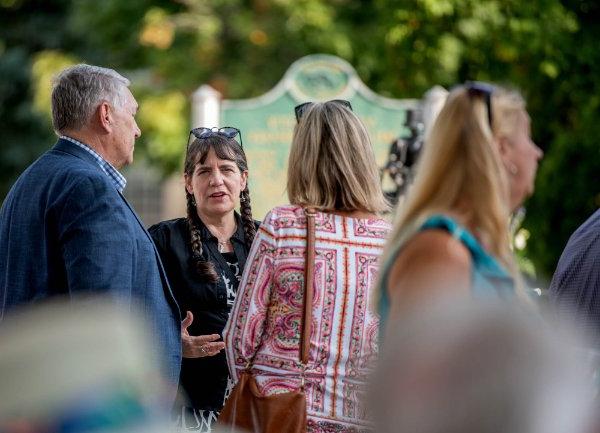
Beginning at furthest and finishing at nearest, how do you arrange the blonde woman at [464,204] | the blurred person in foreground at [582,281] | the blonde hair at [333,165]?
1. the blurred person in foreground at [582,281]
2. the blonde hair at [333,165]
3. the blonde woman at [464,204]

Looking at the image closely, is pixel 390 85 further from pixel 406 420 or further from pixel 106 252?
pixel 406 420

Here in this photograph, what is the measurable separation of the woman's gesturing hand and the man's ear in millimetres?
685

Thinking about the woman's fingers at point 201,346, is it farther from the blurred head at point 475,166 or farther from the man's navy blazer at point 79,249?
the blurred head at point 475,166

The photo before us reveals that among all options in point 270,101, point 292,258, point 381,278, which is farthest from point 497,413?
point 270,101

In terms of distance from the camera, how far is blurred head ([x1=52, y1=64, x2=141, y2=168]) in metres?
4.14

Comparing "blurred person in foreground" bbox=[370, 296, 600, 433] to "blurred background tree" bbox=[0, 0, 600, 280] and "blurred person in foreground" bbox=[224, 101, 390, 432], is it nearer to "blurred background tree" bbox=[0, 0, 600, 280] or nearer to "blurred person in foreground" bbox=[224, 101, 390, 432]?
"blurred person in foreground" bbox=[224, 101, 390, 432]

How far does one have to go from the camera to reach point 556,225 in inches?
563

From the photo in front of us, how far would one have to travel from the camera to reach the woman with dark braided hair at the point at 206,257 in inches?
173

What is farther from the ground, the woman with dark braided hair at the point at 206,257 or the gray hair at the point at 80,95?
the gray hair at the point at 80,95

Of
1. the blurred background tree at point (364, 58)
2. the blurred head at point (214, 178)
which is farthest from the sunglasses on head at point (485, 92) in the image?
the blurred background tree at point (364, 58)

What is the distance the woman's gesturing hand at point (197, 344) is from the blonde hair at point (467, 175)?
180 cm

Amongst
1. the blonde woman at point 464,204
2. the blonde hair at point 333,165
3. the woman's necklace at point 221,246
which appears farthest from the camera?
the woman's necklace at point 221,246

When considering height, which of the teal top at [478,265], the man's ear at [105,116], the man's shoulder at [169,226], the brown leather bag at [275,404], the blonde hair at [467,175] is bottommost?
the brown leather bag at [275,404]

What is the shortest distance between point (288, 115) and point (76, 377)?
9.66 m
